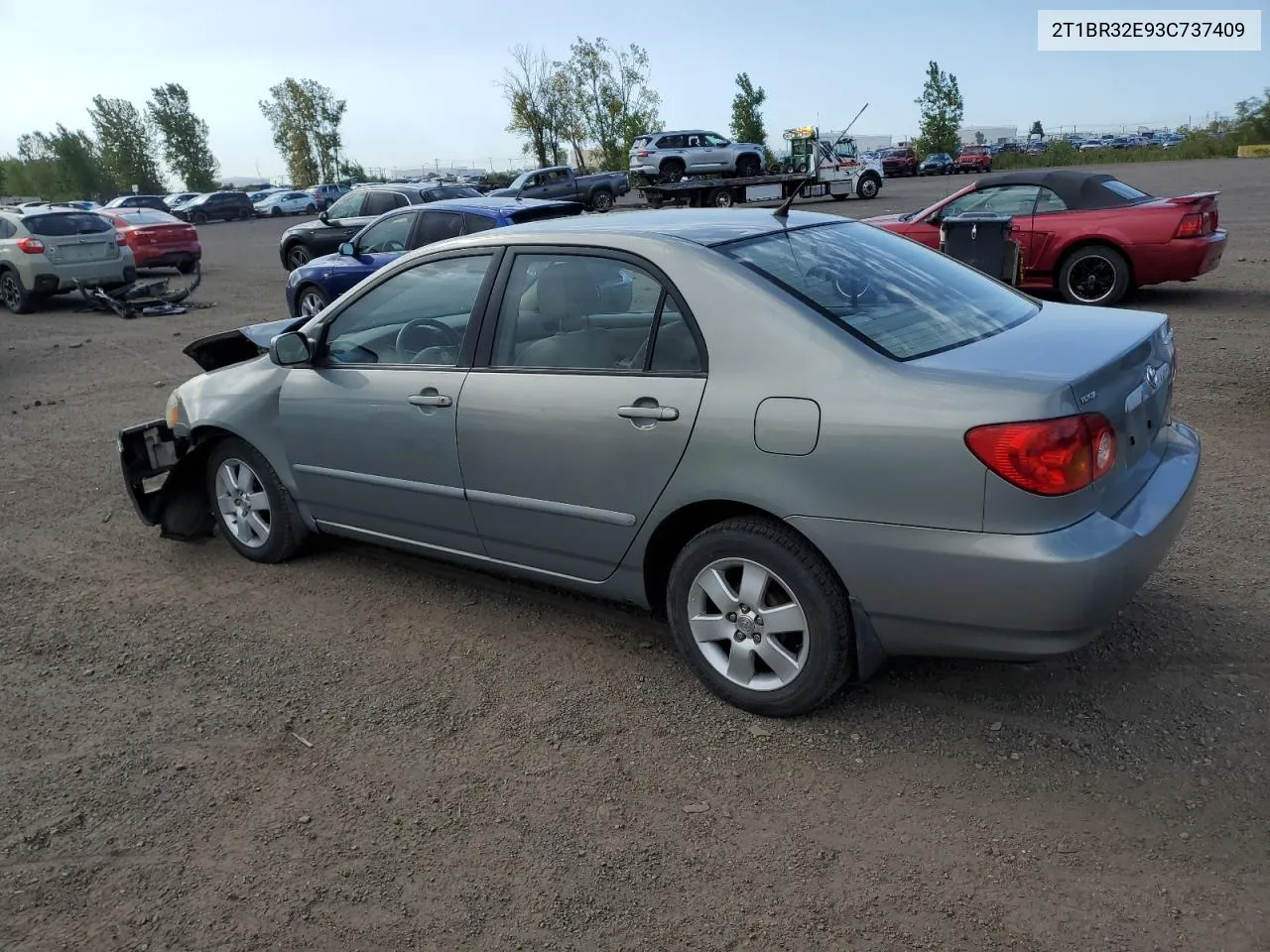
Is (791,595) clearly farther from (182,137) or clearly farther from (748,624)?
(182,137)

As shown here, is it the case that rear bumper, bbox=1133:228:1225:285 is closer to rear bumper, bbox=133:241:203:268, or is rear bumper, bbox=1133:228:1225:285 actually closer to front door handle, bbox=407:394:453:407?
front door handle, bbox=407:394:453:407

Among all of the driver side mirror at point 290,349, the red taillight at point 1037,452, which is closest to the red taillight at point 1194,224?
the red taillight at point 1037,452

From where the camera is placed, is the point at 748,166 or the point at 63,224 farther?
the point at 748,166

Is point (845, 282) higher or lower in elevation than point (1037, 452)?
higher

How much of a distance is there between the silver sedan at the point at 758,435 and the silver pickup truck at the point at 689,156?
3306 cm

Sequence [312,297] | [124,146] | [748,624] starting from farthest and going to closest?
[124,146]
[312,297]
[748,624]

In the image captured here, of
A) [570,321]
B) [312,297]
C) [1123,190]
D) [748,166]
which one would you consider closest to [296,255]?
[312,297]

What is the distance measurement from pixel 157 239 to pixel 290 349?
17.0m

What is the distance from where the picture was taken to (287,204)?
5638 centimetres

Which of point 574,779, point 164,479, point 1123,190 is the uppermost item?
point 1123,190

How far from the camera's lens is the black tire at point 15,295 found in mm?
16453

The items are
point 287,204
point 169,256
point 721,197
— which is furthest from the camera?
point 287,204

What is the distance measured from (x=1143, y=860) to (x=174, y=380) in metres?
9.97

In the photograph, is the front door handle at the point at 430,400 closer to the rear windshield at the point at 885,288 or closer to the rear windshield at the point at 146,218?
the rear windshield at the point at 885,288
